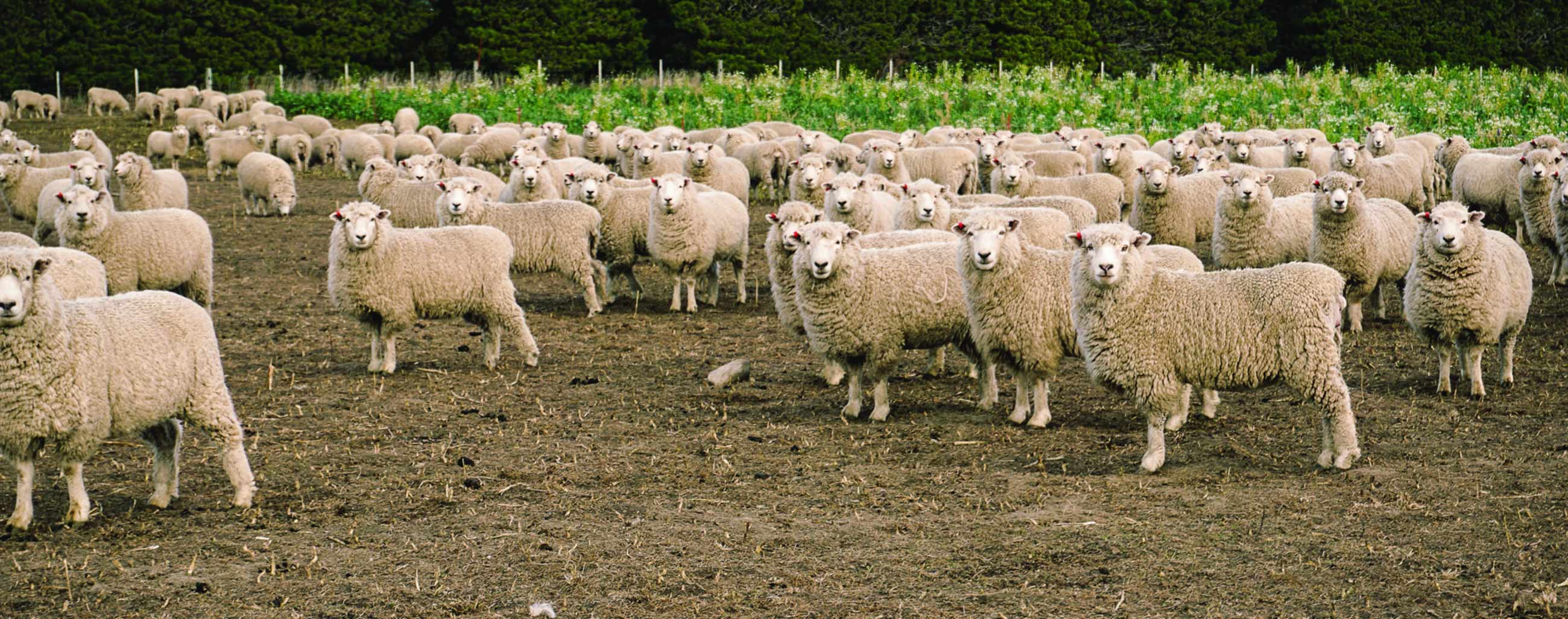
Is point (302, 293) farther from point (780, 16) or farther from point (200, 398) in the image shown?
point (780, 16)

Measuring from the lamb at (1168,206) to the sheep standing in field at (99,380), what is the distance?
1011 centimetres

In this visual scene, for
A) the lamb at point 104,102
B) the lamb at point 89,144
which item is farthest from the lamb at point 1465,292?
the lamb at point 104,102

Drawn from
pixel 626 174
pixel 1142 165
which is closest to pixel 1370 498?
pixel 1142 165

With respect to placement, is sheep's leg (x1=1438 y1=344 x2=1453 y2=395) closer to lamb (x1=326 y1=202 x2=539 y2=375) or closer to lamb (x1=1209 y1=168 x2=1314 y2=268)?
lamb (x1=1209 y1=168 x2=1314 y2=268)

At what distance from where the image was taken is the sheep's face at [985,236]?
891 cm

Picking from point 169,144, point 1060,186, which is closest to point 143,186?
point 1060,186

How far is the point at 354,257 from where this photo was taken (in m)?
11.0

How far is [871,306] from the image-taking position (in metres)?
9.43

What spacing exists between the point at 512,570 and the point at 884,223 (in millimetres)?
7652

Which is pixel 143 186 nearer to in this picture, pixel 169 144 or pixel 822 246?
pixel 822 246

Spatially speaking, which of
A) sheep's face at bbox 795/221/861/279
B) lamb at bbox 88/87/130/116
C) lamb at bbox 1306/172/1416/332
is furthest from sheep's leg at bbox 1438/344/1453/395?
lamb at bbox 88/87/130/116

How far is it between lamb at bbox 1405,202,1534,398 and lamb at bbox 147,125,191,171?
23.7 m

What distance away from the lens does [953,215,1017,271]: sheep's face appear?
8.91 m

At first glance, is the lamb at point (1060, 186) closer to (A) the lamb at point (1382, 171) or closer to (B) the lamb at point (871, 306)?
(A) the lamb at point (1382, 171)
